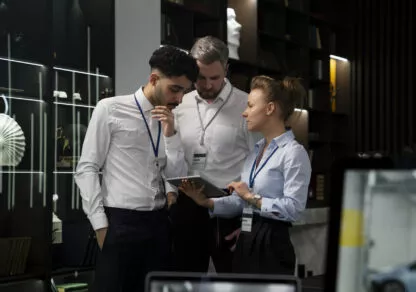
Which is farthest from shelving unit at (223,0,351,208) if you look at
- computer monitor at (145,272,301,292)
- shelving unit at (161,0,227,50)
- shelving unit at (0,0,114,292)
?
computer monitor at (145,272,301,292)

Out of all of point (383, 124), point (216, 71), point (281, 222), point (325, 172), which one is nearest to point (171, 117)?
point (216, 71)

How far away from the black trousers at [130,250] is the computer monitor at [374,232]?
5.19 ft

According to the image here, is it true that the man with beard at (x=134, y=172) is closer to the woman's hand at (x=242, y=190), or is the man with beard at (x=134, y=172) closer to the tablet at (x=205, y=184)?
the tablet at (x=205, y=184)

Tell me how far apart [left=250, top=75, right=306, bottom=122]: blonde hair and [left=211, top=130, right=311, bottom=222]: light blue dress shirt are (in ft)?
0.35

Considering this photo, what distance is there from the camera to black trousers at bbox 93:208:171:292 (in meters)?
2.21

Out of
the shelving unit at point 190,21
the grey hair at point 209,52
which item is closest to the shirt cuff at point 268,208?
the grey hair at point 209,52

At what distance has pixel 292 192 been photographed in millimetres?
2207

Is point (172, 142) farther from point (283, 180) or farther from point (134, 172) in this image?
point (283, 180)

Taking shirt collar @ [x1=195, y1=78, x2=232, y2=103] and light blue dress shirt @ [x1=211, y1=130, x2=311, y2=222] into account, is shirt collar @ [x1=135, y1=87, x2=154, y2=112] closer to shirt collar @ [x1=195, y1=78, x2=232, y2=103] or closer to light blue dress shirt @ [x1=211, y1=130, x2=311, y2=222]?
shirt collar @ [x1=195, y1=78, x2=232, y2=103]

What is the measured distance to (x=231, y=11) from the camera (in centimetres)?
504

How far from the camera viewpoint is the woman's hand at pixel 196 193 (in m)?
2.36

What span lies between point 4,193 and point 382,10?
16.0 ft

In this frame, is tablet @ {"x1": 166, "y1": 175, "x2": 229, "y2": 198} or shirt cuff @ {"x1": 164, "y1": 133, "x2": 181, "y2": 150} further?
shirt cuff @ {"x1": 164, "y1": 133, "x2": 181, "y2": 150}

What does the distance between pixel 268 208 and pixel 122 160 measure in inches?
23.5
